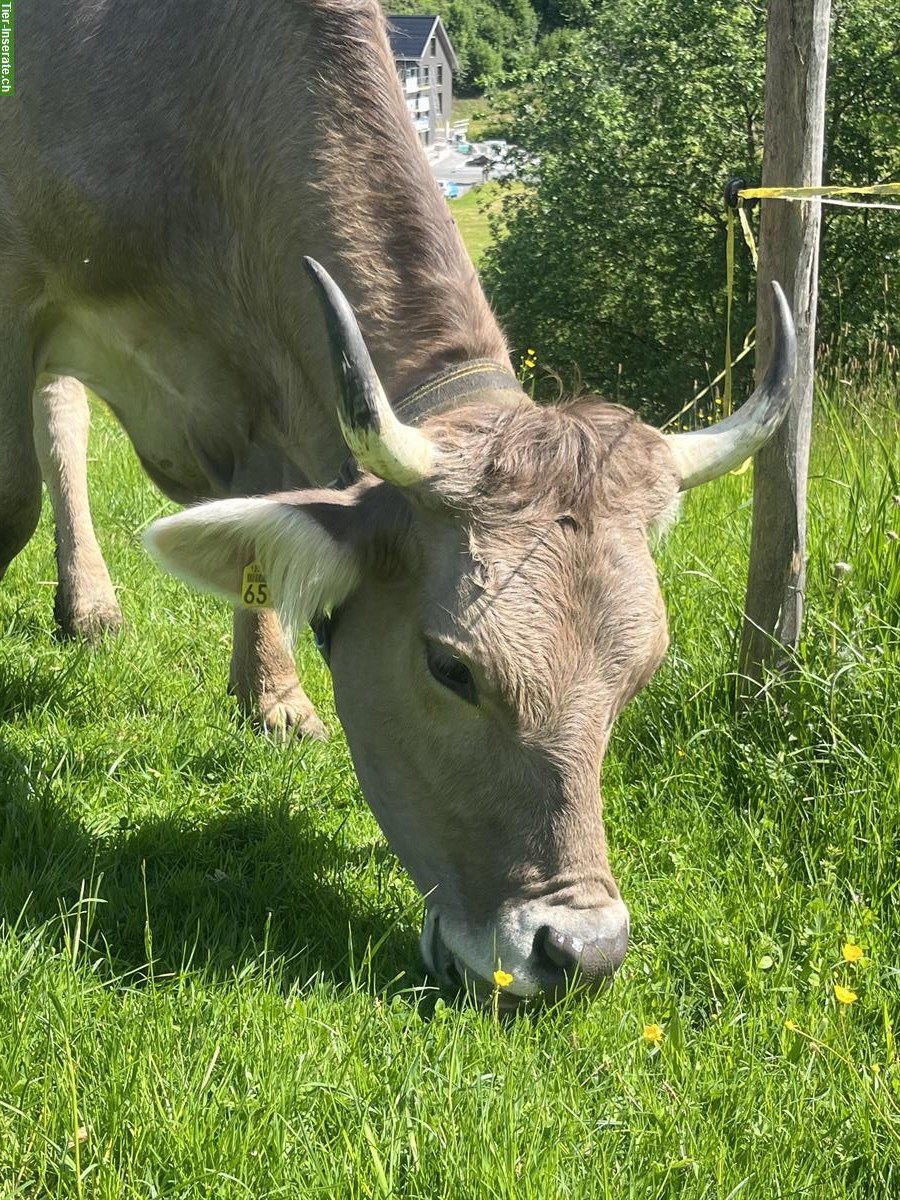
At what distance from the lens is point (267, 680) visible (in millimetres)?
5262

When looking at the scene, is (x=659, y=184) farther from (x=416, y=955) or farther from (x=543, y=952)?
(x=543, y=952)

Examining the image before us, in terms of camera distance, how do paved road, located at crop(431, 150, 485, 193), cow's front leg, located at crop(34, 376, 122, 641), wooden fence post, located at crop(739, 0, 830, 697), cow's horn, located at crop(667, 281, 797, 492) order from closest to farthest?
cow's horn, located at crop(667, 281, 797, 492) → wooden fence post, located at crop(739, 0, 830, 697) → cow's front leg, located at crop(34, 376, 122, 641) → paved road, located at crop(431, 150, 485, 193)

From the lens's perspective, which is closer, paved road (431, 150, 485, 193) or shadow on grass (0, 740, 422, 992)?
shadow on grass (0, 740, 422, 992)

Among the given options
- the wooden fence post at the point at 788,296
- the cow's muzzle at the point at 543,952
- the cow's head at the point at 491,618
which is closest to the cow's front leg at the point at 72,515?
the cow's head at the point at 491,618

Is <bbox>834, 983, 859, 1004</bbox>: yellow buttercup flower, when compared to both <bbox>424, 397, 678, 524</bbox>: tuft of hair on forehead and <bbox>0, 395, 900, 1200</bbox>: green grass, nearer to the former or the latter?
<bbox>0, 395, 900, 1200</bbox>: green grass

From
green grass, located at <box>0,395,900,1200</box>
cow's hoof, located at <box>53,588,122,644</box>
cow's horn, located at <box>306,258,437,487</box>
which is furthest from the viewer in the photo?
cow's hoof, located at <box>53,588,122,644</box>

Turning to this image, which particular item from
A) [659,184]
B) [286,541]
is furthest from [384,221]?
[659,184]

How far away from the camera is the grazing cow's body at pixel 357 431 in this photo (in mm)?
3105

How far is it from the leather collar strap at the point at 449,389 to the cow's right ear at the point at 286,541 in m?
0.33

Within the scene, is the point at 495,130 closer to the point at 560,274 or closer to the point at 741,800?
the point at 560,274

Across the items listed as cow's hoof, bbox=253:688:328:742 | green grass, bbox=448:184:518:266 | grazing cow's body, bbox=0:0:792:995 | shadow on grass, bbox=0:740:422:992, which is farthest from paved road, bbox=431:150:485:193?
shadow on grass, bbox=0:740:422:992

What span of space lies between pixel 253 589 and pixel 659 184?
20550 mm

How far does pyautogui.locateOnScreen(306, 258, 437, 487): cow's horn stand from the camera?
9.51 ft

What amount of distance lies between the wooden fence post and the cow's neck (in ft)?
3.45
